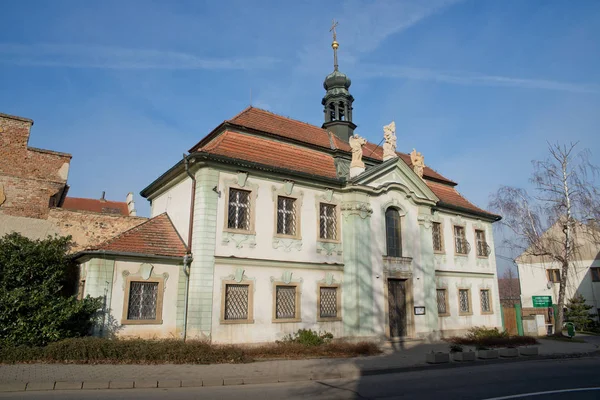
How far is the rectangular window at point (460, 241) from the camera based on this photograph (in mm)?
25016

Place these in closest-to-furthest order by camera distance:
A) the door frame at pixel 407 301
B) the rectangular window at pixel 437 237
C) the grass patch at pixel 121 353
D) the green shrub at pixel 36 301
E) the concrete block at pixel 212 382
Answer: the concrete block at pixel 212 382 < the grass patch at pixel 121 353 < the green shrub at pixel 36 301 < the door frame at pixel 407 301 < the rectangular window at pixel 437 237

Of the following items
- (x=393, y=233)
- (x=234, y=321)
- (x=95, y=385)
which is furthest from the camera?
(x=393, y=233)

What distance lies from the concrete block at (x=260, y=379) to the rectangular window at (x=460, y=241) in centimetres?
1688

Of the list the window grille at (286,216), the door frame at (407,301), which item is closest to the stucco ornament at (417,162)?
the door frame at (407,301)

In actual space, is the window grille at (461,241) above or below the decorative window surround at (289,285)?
above

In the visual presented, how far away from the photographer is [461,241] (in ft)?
83.2

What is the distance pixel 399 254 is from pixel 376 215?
226 cm

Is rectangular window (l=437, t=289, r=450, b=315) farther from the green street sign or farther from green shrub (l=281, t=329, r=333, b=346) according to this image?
green shrub (l=281, t=329, r=333, b=346)

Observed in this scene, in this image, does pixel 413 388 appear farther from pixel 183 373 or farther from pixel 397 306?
pixel 397 306

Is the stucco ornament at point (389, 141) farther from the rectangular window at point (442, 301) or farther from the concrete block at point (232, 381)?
the concrete block at point (232, 381)

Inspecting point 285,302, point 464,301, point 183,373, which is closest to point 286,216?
point 285,302

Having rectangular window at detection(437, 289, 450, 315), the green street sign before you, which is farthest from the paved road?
the green street sign

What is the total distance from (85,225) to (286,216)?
28.2 ft

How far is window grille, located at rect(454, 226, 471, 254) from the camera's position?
986 inches
